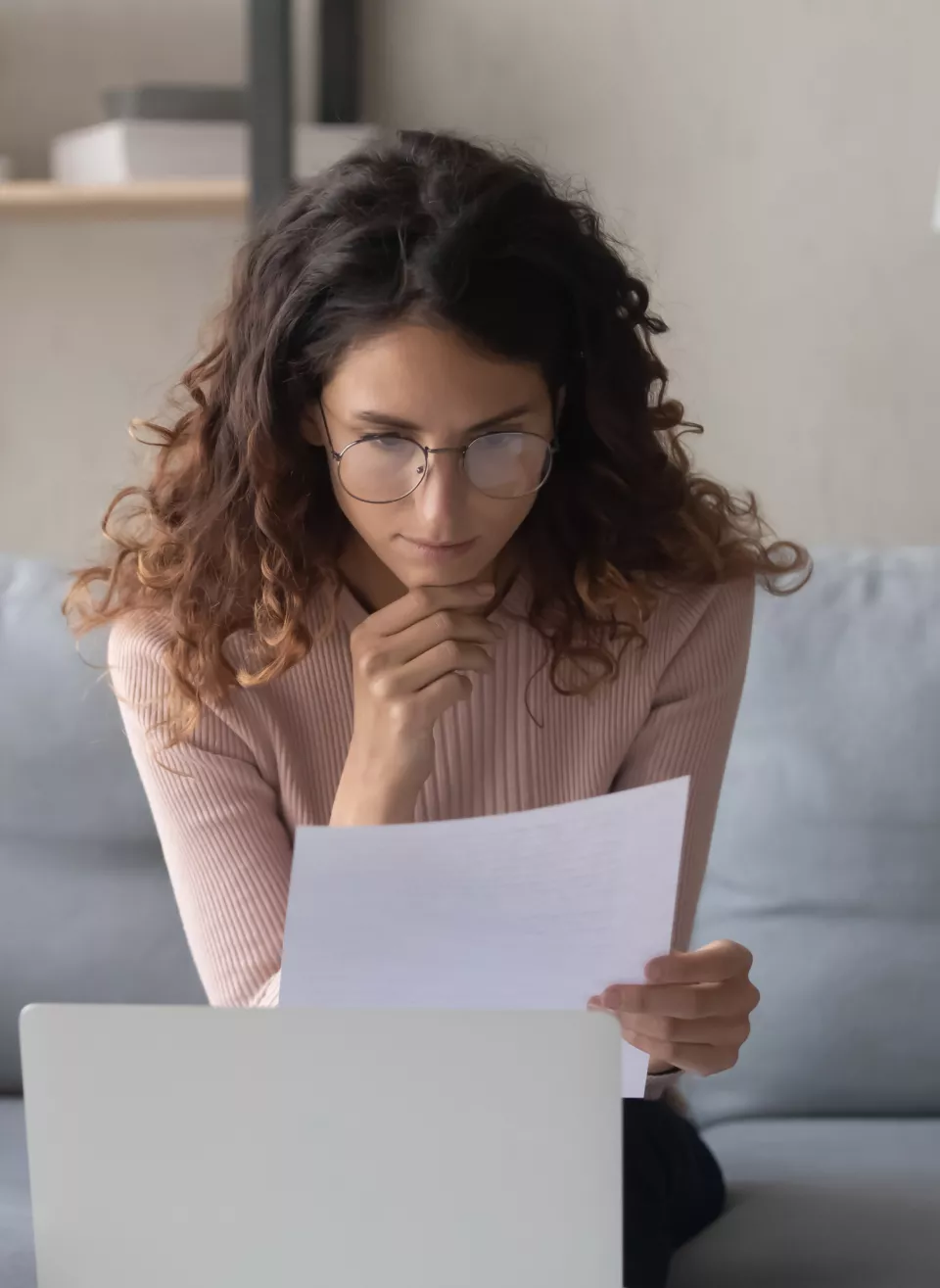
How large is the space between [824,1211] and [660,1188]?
17 cm

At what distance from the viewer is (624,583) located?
1153 millimetres

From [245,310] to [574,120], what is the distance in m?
0.95

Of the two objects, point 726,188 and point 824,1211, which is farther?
point 726,188

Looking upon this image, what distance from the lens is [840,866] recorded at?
1.38 meters

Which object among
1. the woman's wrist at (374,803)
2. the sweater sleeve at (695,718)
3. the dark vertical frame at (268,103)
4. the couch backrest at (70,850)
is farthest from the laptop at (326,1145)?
the dark vertical frame at (268,103)

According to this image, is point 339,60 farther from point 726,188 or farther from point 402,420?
point 402,420

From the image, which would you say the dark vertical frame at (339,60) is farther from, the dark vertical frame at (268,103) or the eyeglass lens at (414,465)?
the eyeglass lens at (414,465)

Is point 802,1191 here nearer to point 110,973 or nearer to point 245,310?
point 110,973

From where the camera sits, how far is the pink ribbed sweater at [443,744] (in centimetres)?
110

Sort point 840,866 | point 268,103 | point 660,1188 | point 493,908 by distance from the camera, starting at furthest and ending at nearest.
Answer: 1. point 268,103
2. point 840,866
3. point 660,1188
4. point 493,908

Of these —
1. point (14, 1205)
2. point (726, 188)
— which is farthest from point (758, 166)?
point (14, 1205)

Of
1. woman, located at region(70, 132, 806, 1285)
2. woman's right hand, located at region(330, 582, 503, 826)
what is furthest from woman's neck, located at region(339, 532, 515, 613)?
woman's right hand, located at region(330, 582, 503, 826)

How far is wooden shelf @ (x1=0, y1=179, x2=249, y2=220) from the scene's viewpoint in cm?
166

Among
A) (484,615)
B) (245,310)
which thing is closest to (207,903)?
(484,615)
